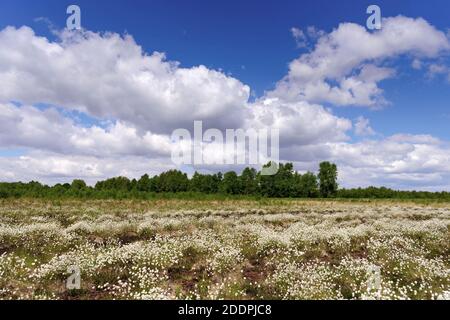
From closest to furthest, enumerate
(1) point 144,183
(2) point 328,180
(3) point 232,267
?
(3) point 232,267 → (2) point 328,180 → (1) point 144,183

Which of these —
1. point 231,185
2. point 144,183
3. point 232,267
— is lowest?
point 232,267

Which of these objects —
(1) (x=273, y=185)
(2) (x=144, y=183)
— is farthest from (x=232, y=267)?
(2) (x=144, y=183)

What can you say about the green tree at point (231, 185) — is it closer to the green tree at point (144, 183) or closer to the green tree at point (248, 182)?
the green tree at point (248, 182)

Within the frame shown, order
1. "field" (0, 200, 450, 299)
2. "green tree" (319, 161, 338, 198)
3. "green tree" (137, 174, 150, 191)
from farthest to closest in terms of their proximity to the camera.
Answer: "green tree" (137, 174, 150, 191)
"green tree" (319, 161, 338, 198)
"field" (0, 200, 450, 299)

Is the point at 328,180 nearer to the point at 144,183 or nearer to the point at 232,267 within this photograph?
the point at 144,183

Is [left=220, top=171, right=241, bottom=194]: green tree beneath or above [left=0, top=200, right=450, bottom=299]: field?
above

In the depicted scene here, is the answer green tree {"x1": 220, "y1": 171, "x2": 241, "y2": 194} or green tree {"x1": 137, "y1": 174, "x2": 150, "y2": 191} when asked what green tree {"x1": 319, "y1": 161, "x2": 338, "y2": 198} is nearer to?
green tree {"x1": 220, "y1": 171, "x2": 241, "y2": 194}

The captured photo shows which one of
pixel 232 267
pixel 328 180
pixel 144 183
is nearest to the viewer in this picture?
pixel 232 267

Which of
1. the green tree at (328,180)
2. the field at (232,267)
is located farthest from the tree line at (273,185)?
the field at (232,267)

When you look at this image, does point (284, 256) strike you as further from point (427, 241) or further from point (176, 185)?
point (176, 185)

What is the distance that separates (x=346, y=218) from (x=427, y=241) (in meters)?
12.7

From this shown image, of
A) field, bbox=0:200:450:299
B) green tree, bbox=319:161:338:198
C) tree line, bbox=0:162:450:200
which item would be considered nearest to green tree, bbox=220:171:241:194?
tree line, bbox=0:162:450:200

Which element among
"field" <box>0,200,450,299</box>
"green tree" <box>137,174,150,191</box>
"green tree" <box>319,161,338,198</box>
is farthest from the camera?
"green tree" <box>137,174,150,191</box>
